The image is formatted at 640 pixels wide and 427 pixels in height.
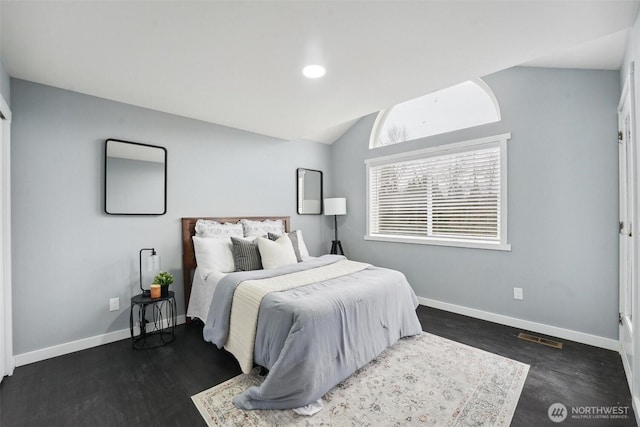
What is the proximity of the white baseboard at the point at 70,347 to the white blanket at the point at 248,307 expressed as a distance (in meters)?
1.29

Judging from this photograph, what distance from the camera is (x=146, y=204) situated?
3.00m

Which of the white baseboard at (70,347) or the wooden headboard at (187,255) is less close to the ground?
the wooden headboard at (187,255)

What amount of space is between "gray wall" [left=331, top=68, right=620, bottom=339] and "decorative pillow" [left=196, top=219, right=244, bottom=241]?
106 inches

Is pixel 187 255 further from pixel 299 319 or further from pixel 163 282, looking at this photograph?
pixel 299 319

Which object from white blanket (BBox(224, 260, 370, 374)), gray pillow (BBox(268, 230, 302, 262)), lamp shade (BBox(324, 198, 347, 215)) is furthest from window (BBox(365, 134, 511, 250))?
white blanket (BBox(224, 260, 370, 374))

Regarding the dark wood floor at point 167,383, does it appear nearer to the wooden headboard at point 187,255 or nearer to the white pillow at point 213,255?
the wooden headboard at point 187,255

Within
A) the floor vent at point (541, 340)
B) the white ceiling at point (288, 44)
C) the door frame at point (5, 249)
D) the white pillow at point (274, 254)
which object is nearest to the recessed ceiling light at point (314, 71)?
the white ceiling at point (288, 44)

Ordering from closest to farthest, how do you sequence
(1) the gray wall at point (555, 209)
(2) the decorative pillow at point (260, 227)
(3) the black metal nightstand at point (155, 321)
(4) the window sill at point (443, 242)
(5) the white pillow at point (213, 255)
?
(1) the gray wall at point (555, 209)
(3) the black metal nightstand at point (155, 321)
(5) the white pillow at point (213, 255)
(4) the window sill at point (443, 242)
(2) the decorative pillow at point (260, 227)

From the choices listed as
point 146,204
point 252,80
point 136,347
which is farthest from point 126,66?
point 136,347

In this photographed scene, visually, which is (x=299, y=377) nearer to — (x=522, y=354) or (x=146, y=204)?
(x=522, y=354)

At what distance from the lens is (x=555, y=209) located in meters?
2.82

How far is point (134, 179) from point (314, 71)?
2133 millimetres

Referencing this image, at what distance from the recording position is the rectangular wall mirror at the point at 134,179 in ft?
9.12

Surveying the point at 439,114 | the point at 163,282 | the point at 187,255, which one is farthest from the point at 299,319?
the point at 439,114
